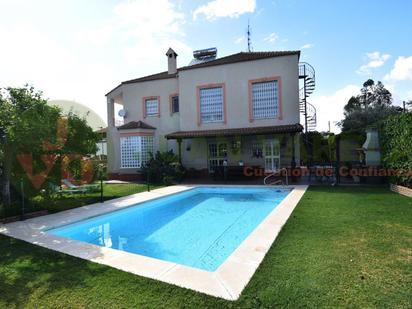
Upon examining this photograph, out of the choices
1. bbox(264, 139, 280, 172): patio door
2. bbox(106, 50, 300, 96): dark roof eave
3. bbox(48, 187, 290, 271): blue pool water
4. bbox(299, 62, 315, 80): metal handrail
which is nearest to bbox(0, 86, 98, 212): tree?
bbox(48, 187, 290, 271): blue pool water

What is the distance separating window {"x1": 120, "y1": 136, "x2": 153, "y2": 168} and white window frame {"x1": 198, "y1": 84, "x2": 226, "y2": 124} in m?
5.20

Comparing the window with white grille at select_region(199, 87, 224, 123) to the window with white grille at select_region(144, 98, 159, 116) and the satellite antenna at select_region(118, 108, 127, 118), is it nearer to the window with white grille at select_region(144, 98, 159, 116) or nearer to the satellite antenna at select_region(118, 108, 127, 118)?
the window with white grille at select_region(144, 98, 159, 116)

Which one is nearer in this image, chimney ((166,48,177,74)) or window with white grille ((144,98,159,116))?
window with white grille ((144,98,159,116))

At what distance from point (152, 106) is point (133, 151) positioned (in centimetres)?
445

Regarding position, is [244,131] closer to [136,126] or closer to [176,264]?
[136,126]

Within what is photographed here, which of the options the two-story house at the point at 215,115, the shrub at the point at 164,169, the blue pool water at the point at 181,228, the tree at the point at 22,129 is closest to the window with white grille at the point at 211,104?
the two-story house at the point at 215,115

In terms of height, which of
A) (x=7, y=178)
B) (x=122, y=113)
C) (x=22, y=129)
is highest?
(x=122, y=113)

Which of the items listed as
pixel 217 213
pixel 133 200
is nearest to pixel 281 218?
pixel 217 213

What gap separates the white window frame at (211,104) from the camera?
2109 cm

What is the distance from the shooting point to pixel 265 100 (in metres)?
19.9

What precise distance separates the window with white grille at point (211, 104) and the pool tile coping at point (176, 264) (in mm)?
13274

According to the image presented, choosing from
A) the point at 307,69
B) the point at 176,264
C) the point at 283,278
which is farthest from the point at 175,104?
the point at 283,278

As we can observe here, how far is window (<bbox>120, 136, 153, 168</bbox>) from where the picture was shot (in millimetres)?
22172

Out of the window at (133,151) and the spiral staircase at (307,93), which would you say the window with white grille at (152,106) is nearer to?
the window at (133,151)
